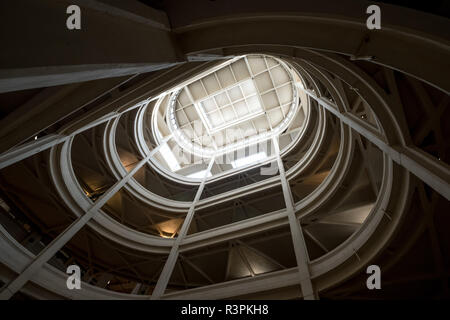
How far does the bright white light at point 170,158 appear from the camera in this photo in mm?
22984

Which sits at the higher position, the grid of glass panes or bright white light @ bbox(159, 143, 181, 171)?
the grid of glass panes

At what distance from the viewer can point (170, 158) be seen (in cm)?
2366

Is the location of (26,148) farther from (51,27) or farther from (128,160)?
(128,160)

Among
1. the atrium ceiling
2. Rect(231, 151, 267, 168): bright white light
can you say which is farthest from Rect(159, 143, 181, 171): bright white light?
Rect(231, 151, 267, 168): bright white light

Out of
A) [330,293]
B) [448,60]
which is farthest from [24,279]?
[448,60]

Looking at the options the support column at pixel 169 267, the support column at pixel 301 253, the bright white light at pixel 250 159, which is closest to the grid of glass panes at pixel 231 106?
the bright white light at pixel 250 159

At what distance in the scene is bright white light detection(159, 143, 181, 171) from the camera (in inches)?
905

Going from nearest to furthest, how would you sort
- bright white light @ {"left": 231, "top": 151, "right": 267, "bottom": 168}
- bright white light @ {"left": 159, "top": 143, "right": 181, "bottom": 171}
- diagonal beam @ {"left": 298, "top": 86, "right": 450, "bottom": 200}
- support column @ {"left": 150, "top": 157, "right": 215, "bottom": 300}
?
diagonal beam @ {"left": 298, "top": 86, "right": 450, "bottom": 200}
support column @ {"left": 150, "top": 157, "right": 215, "bottom": 300}
bright white light @ {"left": 231, "top": 151, "right": 267, "bottom": 168}
bright white light @ {"left": 159, "top": 143, "right": 181, "bottom": 171}

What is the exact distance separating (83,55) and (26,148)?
717 centimetres

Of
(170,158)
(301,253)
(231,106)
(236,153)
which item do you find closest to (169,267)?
(301,253)

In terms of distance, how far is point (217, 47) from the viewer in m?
3.15

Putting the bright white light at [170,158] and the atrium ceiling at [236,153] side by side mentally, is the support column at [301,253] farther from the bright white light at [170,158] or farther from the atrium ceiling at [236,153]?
the bright white light at [170,158]

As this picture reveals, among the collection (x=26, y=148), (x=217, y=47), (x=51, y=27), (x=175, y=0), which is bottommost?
(x=51, y=27)

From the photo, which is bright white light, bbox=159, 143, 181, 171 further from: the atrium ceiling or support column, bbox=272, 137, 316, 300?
support column, bbox=272, 137, 316, 300
